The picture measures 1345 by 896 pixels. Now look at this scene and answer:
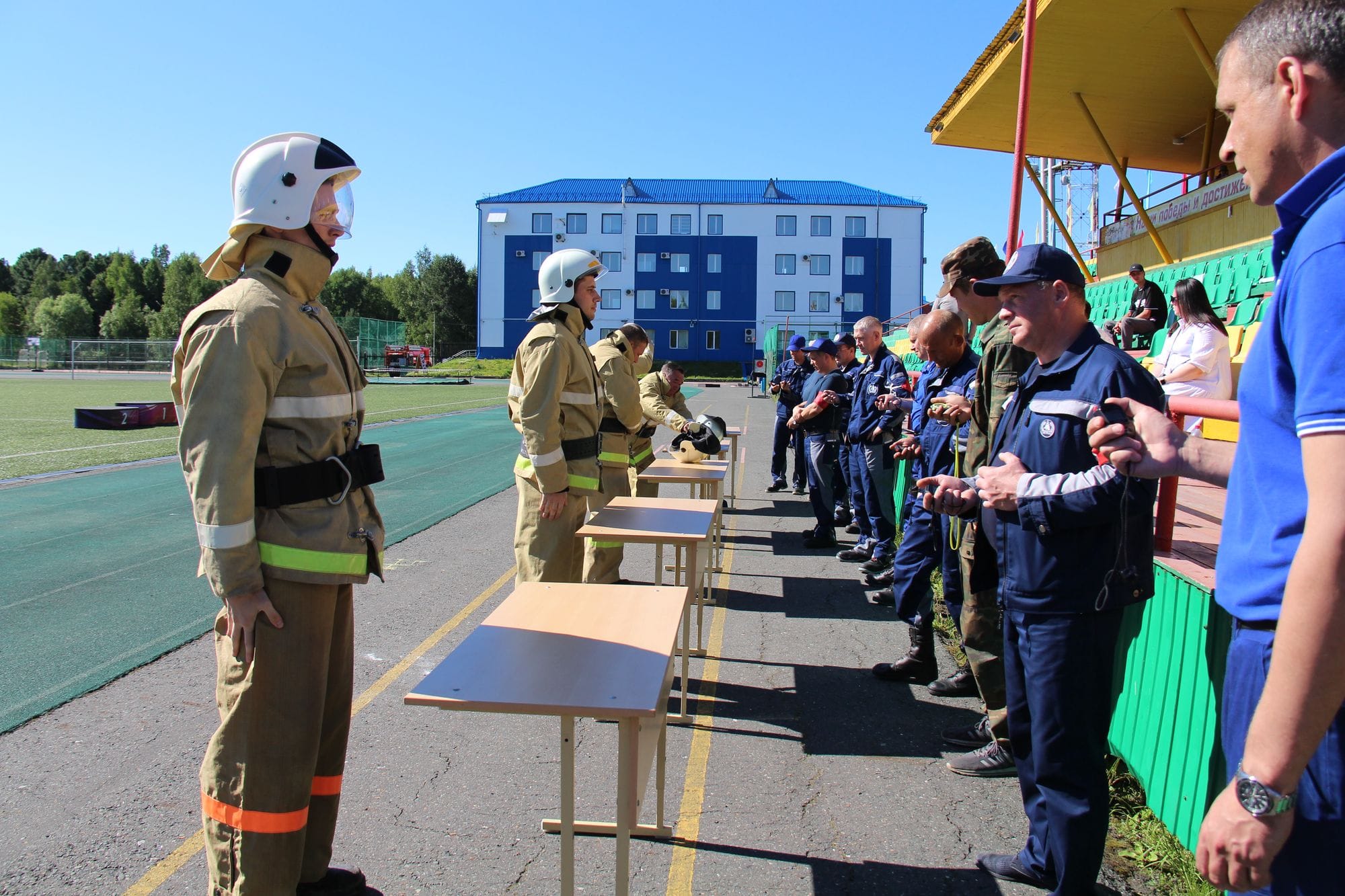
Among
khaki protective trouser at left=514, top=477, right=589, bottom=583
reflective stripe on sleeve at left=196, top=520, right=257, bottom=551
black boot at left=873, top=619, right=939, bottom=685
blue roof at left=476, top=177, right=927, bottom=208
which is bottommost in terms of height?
black boot at left=873, top=619, right=939, bottom=685

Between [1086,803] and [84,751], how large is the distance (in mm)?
4153

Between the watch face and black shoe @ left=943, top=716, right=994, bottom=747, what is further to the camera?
black shoe @ left=943, top=716, right=994, bottom=747

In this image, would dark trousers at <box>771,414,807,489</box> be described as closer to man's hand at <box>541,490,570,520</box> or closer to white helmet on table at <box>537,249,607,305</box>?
white helmet on table at <box>537,249,607,305</box>

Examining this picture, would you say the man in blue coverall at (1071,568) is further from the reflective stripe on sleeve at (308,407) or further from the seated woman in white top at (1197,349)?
the seated woman in white top at (1197,349)

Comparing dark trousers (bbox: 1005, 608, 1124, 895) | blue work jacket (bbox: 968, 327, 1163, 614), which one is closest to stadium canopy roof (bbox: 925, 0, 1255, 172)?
blue work jacket (bbox: 968, 327, 1163, 614)

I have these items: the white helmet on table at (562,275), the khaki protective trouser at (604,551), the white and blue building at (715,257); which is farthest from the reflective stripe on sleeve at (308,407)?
the white and blue building at (715,257)

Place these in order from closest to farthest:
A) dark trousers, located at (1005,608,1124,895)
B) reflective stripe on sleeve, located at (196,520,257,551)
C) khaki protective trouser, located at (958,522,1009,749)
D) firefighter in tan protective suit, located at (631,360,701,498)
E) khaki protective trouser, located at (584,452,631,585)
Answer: reflective stripe on sleeve, located at (196,520,257,551) < dark trousers, located at (1005,608,1124,895) < khaki protective trouser, located at (958,522,1009,749) < khaki protective trouser, located at (584,452,631,585) < firefighter in tan protective suit, located at (631,360,701,498)

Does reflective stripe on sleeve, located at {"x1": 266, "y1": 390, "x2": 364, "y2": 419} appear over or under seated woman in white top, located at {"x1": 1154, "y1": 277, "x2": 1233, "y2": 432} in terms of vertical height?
under

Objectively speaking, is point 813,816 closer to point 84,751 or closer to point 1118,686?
point 1118,686

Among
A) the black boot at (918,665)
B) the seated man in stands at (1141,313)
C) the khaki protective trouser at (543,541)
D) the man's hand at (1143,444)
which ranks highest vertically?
the seated man in stands at (1141,313)

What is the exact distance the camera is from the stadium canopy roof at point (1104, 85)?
13.7 meters

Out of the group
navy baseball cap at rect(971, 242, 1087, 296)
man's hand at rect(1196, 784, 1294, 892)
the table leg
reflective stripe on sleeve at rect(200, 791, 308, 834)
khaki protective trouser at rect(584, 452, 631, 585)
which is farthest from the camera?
khaki protective trouser at rect(584, 452, 631, 585)

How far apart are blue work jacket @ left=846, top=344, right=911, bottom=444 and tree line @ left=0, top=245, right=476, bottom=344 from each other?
82.1m

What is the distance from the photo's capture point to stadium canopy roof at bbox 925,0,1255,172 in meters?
A: 13.7
